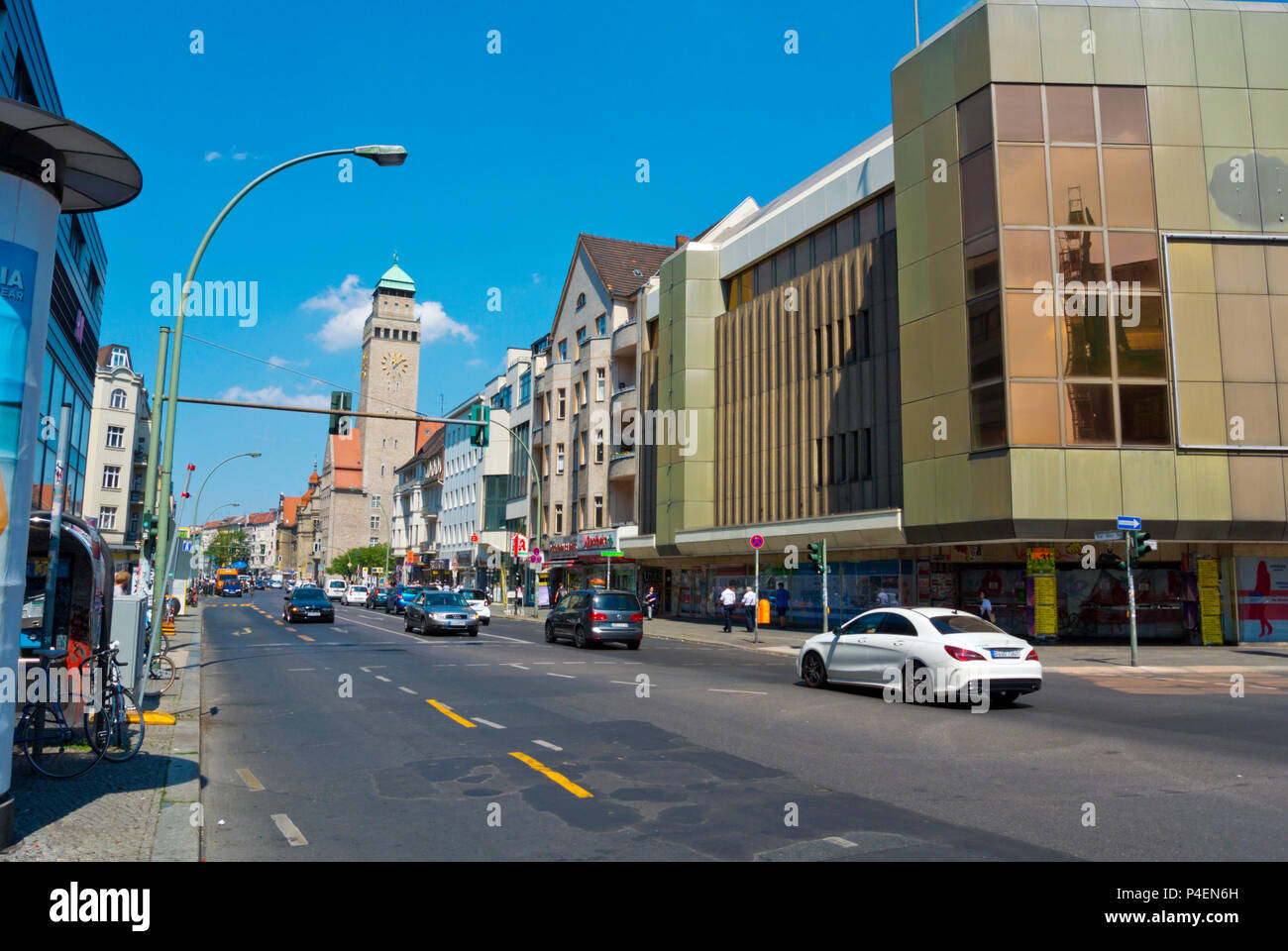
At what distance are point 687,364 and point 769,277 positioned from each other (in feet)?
17.4

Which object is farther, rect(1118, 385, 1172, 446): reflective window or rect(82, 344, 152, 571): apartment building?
rect(82, 344, 152, 571): apartment building

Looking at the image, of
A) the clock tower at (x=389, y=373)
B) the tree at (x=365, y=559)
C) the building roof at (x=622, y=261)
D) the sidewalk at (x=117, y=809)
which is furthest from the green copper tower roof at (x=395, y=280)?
the sidewalk at (x=117, y=809)

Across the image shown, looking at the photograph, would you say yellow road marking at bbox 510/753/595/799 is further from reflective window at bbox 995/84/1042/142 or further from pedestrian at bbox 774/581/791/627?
pedestrian at bbox 774/581/791/627

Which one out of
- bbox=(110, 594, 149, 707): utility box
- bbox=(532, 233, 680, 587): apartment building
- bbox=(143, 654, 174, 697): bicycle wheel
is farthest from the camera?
bbox=(532, 233, 680, 587): apartment building

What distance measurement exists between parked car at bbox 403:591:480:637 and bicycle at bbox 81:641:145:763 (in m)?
20.8

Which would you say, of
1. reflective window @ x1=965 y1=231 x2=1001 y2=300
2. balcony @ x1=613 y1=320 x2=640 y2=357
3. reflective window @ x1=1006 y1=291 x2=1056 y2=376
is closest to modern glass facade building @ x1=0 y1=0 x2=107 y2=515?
reflective window @ x1=1006 y1=291 x2=1056 y2=376

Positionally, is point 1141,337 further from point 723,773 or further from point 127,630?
point 127,630

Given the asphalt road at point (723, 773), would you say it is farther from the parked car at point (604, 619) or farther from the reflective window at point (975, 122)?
the reflective window at point (975, 122)

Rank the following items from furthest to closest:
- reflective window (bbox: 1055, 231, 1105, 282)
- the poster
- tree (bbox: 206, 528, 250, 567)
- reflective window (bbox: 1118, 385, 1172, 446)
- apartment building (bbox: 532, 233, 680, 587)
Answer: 1. tree (bbox: 206, 528, 250, 567)
2. apartment building (bbox: 532, 233, 680, 587)
3. the poster
4. reflective window (bbox: 1055, 231, 1105, 282)
5. reflective window (bbox: 1118, 385, 1172, 446)

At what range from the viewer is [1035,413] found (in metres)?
24.0

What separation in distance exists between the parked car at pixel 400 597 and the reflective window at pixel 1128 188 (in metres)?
33.1

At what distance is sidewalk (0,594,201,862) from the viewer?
229 inches

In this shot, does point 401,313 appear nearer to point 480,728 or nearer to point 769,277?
point 769,277

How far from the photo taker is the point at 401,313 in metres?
130
